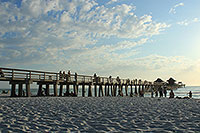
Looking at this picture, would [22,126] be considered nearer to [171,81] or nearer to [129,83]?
[129,83]

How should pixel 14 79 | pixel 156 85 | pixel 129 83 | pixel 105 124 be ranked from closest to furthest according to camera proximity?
pixel 105 124 → pixel 14 79 → pixel 129 83 → pixel 156 85

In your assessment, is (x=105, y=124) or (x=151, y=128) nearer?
(x=151, y=128)

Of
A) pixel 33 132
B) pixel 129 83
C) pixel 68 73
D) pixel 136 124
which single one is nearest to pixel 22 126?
pixel 33 132

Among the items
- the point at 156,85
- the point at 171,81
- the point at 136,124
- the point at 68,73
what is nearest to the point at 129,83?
the point at 68,73

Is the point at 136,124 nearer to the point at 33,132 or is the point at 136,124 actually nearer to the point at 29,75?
the point at 33,132

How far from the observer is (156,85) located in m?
61.8

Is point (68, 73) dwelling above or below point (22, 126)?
above

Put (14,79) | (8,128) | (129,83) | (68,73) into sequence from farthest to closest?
1. (129,83)
2. (68,73)
3. (14,79)
4. (8,128)

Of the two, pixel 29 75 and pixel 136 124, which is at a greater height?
pixel 29 75

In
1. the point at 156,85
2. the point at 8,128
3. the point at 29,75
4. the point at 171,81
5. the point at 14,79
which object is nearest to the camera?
the point at 8,128

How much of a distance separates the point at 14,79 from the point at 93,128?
1464 cm

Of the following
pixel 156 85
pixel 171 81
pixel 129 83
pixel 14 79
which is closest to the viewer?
pixel 14 79

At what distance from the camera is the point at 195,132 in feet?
19.2

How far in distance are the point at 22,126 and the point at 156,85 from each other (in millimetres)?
58911
